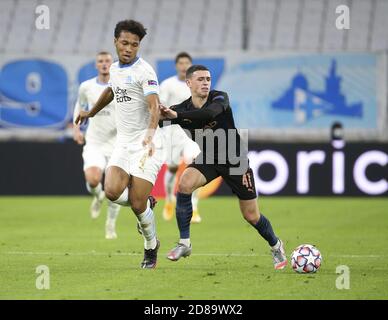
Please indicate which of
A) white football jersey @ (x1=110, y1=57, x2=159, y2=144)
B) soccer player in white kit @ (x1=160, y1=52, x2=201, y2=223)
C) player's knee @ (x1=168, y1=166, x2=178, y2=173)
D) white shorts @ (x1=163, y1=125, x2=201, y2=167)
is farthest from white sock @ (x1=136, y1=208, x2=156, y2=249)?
player's knee @ (x1=168, y1=166, x2=178, y2=173)

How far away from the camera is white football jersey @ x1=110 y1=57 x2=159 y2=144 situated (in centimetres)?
983

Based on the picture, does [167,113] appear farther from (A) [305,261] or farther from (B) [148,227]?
(A) [305,261]

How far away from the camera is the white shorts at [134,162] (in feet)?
32.7

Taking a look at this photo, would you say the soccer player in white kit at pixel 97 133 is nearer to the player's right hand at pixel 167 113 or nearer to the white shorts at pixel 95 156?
the white shorts at pixel 95 156

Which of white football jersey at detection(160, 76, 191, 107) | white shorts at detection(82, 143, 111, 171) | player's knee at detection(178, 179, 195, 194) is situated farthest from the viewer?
white football jersey at detection(160, 76, 191, 107)

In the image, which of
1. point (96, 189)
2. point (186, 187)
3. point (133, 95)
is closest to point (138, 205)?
point (186, 187)

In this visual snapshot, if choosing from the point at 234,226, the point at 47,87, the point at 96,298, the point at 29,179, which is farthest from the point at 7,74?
the point at 96,298

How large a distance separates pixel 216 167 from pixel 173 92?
627 cm

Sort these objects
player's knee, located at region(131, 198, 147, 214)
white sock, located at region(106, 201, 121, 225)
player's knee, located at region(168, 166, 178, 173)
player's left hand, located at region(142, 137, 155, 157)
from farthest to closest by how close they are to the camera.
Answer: player's knee, located at region(168, 166, 178, 173), white sock, located at region(106, 201, 121, 225), player's knee, located at region(131, 198, 147, 214), player's left hand, located at region(142, 137, 155, 157)

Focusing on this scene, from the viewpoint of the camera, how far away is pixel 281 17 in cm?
2788

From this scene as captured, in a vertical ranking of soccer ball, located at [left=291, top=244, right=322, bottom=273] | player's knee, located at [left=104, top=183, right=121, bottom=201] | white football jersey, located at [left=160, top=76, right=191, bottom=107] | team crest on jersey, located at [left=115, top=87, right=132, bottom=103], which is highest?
white football jersey, located at [left=160, top=76, right=191, bottom=107]

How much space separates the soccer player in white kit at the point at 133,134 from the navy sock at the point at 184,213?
0.31 meters

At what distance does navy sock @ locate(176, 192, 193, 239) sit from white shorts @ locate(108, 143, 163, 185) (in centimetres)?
41

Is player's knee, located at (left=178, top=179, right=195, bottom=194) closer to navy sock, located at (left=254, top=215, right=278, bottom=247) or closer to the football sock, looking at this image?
navy sock, located at (left=254, top=215, right=278, bottom=247)
